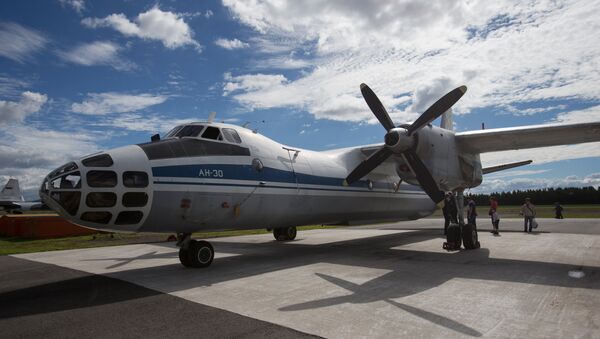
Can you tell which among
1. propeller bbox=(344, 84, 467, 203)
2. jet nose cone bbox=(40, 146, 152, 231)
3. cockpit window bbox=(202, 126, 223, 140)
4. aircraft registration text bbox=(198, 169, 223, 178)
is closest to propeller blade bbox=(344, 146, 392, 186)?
propeller bbox=(344, 84, 467, 203)

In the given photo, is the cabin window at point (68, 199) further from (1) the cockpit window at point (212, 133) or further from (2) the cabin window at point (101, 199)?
(1) the cockpit window at point (212, 133)

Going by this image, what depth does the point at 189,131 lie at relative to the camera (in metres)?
10.1

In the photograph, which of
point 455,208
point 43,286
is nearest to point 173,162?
point 43,286

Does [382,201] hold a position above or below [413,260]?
above

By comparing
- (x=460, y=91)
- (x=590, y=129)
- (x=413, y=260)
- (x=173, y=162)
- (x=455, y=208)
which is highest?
(x=460, y=91)

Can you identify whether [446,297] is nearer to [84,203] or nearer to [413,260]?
[413,260]

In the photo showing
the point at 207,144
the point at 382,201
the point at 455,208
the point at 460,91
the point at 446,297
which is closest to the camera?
the point at 446,297

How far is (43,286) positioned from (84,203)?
2620 millimetres

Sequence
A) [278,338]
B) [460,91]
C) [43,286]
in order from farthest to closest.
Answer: [460,91] → [43,286] → [278,338]

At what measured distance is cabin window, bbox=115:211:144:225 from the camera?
26.8 ft

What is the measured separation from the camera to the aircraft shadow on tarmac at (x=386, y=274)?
22.2 ft

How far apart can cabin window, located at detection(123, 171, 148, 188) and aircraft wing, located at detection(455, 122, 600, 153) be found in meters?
10.4

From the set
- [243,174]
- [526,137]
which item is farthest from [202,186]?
[526,137]

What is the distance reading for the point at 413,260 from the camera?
433 inches
